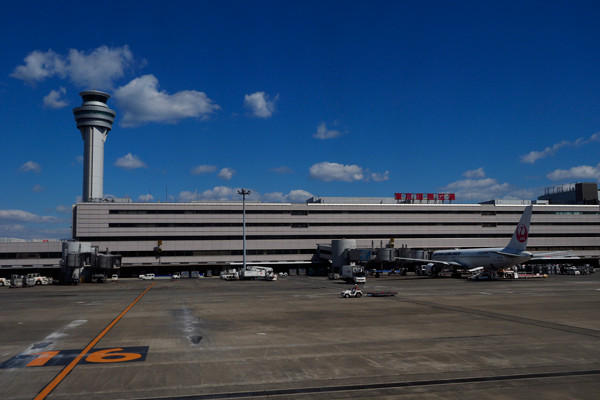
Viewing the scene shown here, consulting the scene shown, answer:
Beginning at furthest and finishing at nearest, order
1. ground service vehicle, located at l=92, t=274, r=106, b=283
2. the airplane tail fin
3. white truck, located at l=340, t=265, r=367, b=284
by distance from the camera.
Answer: ground service vehicle, located at l=92, t=274, r=106, b=283, the airplane tail fin, white truck, located at l=340, t=265, r=367, b=284

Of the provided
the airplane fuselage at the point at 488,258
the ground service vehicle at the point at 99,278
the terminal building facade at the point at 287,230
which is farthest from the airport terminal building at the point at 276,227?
the airplane fuselage at the point at 488,258

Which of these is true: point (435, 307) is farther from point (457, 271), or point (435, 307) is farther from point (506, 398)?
point (457, 271)

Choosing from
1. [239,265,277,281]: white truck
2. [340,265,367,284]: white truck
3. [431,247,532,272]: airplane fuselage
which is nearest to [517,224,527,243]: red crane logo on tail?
[431,247,532,272]: airplane fuselage

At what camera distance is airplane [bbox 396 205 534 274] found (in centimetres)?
8156

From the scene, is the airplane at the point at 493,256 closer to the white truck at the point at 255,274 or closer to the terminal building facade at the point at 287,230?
the terminal building facade at the point at 287,230

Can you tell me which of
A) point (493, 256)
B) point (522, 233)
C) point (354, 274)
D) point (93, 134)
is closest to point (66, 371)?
point (354, 274)

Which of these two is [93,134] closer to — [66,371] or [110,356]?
[110,356]

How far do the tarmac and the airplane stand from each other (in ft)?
144

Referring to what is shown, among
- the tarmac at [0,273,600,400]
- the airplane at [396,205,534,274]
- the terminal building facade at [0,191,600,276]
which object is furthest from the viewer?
the terminal building facade at [0,191,600,276]

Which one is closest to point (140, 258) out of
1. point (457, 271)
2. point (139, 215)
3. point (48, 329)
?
point (139, 215)

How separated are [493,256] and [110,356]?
80.1 metres

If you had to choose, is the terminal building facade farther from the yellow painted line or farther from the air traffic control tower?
the yellow painted line

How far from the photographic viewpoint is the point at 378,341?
992 inches

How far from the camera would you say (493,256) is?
87.6m
